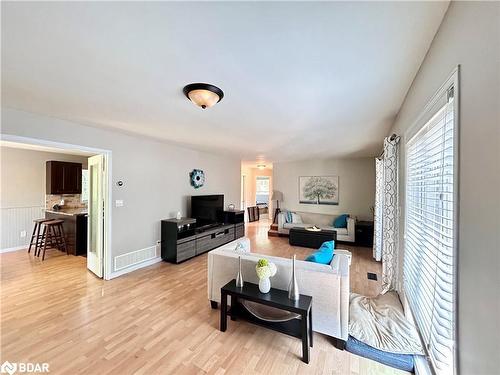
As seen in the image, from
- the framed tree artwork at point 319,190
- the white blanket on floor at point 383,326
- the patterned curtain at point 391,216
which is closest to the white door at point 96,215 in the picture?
the white blanket on floor at point 383,326

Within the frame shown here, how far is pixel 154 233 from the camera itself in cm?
418

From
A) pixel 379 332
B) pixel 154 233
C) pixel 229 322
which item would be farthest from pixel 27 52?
pixel 379 332

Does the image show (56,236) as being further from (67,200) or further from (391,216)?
(391,216)

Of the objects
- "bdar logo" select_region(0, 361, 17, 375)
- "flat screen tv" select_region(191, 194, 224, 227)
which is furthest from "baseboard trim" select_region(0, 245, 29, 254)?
"bdar logo" select_region(0, 361, 17, 375)

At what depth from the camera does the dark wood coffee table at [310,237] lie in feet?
17.0

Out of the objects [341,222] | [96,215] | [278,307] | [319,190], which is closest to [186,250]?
[96,215]

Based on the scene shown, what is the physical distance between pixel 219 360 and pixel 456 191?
2074mm

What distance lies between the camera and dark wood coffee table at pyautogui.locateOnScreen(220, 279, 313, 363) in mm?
1820

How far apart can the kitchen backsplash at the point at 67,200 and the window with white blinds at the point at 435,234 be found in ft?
A: 23.5

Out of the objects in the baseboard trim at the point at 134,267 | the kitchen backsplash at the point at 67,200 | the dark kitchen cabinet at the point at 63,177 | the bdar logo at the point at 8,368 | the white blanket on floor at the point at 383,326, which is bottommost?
the bdar logo at the point at 8,368

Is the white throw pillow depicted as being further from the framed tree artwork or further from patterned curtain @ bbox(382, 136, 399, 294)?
patterned curtain @ bbox(382, 136, 399, 294)

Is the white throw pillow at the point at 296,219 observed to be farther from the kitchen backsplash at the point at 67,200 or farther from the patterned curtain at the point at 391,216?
the kitchen backsplash at the point at 67,200

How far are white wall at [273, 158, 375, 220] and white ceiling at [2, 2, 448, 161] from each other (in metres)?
3.87

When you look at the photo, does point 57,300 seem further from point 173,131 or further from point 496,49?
point 496,49
